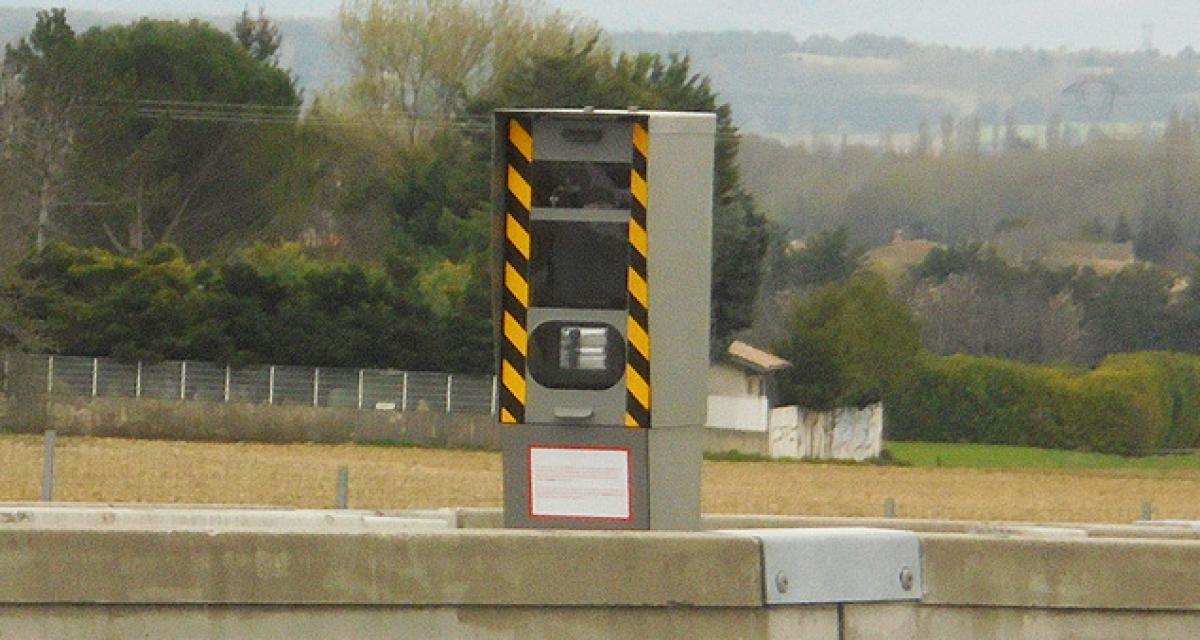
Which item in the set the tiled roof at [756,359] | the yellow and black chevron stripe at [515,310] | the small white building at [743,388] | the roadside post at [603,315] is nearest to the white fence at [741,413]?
the small white building at [743,388]

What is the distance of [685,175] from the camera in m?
8.96

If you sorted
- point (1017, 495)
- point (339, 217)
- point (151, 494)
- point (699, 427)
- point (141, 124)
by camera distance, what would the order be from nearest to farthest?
point (699, 427), point (151, 494), point (1017, 495), point (141, 124), point (339, 217)

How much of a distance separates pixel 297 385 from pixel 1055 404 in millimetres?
35575

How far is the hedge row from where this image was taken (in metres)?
86.9

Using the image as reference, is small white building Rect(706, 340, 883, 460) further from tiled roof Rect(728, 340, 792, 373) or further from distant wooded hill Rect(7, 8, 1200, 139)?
distant wooded hill Rect(7, 8, 1200, 139)

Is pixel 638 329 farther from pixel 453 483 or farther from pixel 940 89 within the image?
pixel 940 89

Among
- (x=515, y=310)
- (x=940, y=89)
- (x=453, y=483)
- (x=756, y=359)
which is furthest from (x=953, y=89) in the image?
(x=515, y=310)

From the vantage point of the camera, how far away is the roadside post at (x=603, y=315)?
27.8ft

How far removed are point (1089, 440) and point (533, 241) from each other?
81.0m

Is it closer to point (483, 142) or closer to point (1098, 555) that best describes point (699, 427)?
point (1098, 555)

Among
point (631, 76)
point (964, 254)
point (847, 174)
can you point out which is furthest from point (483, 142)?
point (964, 254)

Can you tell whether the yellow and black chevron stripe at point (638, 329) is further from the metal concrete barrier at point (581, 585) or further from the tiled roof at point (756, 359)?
the tiled roof at point (756, 359)

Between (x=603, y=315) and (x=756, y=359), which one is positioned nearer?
(x=603, y=315)

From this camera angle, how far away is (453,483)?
41594mm
